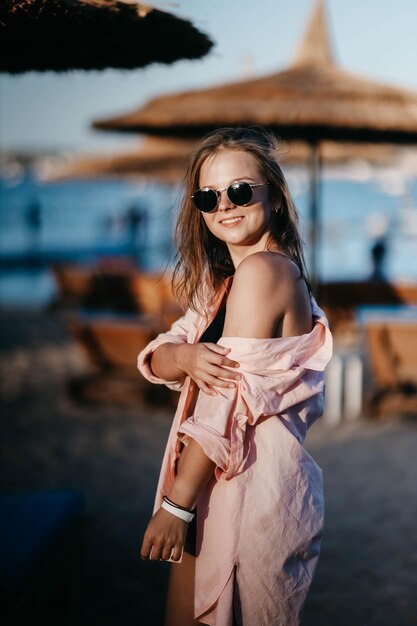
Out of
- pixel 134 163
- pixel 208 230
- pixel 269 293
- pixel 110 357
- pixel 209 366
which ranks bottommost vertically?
pixel 110 357

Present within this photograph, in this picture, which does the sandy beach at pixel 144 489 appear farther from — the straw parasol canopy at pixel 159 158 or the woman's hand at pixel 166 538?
the straw parasol canopy at pixel 159 158

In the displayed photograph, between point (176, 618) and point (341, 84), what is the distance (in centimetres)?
648

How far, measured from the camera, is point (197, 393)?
198cm

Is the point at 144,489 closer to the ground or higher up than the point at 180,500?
closer to the ground

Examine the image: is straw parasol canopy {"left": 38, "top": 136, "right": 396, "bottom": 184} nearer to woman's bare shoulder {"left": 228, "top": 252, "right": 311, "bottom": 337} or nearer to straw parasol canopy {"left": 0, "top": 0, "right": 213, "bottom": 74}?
straw parasol canopy {"left": 0, "top": 0, "right": 213, "bottom": 74}

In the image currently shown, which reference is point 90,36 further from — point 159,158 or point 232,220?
point 159,158

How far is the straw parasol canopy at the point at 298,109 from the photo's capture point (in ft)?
21.9

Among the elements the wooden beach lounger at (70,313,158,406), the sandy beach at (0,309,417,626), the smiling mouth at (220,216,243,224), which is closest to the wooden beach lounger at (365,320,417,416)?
the sandy beach at (0,309,417,626)

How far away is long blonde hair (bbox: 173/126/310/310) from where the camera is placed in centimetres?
193

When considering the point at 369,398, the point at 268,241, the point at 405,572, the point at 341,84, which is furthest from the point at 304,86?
the point at 268,241

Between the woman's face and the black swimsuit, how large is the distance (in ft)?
0.75

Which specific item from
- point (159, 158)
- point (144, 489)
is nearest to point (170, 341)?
point (144, 489)

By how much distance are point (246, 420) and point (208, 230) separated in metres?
0.67

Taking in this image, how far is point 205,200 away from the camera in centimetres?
193
